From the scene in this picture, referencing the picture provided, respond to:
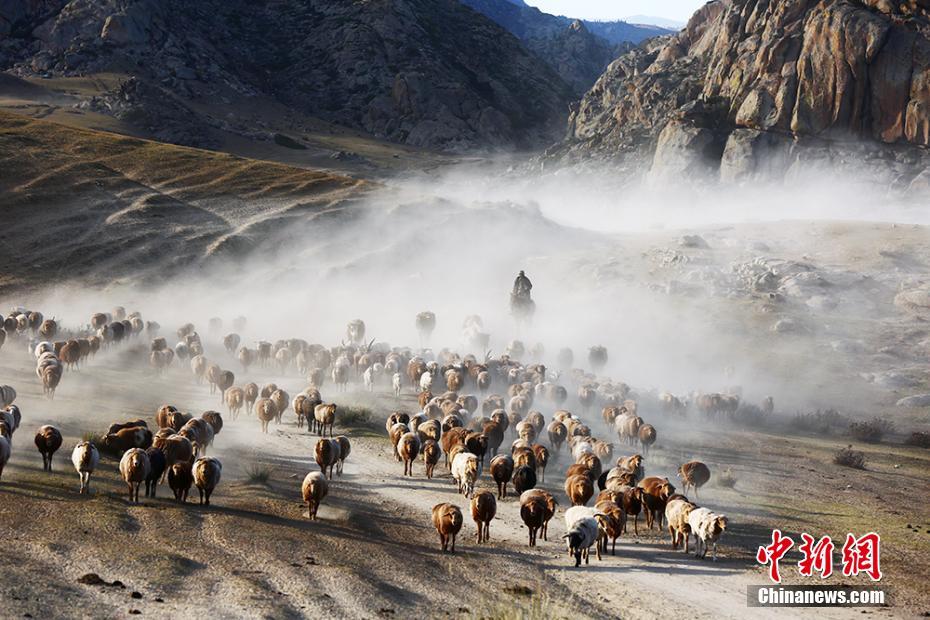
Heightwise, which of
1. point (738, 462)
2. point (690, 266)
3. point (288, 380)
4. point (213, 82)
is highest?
point (213, 82)

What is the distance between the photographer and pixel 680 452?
30.5 m

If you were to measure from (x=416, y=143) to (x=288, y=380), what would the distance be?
134m

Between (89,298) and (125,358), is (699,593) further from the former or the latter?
(89,298)

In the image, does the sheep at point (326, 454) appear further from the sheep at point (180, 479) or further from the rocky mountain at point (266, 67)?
the rocky mountain at point (266, 67)

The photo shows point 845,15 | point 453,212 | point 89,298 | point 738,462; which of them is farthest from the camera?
point 845,15

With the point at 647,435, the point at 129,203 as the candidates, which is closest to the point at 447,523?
the point at 647,435

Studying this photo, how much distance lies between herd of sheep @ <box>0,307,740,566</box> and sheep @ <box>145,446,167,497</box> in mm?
46

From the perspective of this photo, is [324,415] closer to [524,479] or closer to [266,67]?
[524,479]

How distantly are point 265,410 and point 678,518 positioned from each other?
1623cm

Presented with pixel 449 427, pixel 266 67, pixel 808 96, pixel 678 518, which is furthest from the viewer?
pixel 266 67

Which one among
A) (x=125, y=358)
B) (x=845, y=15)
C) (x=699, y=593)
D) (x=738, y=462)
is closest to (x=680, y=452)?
(x=738, y=462)

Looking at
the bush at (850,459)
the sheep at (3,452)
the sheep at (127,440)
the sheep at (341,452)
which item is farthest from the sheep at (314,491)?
the bush at (850,459)

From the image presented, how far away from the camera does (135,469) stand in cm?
1873

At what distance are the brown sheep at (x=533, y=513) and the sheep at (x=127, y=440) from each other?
11514 mm
